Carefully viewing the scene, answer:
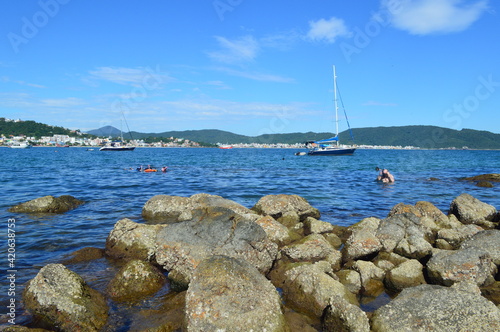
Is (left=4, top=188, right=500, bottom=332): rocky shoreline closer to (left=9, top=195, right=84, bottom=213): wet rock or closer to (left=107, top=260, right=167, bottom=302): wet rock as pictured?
(left=107, top=260, right=167, bottom=302): wet rock

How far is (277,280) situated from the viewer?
880 cm

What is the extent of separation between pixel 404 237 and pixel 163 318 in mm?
8334

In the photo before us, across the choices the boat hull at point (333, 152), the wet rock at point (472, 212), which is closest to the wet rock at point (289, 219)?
the wet rock at point (472, 212)

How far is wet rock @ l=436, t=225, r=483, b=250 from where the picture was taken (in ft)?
37.0

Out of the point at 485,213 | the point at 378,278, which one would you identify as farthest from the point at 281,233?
the point at 485,213

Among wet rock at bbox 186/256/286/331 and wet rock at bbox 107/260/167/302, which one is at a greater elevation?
wet rock at bbox 186/256/286/331

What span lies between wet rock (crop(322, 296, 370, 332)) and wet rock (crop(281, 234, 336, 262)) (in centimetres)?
318

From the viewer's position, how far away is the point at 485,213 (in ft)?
50.1

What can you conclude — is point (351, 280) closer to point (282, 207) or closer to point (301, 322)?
point (301, 322)

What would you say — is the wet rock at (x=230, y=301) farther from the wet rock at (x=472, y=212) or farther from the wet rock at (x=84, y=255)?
the wet rock at (x=472, y=212)

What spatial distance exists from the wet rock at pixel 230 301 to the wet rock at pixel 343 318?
43.0 inches

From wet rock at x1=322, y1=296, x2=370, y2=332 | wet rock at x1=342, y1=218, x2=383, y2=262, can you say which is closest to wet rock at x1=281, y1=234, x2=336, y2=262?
wet rock at x1=342, y1=218, x2=383, y2=262

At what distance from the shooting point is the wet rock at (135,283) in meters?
7.80

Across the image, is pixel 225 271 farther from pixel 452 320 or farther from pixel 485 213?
pixel 485 213
